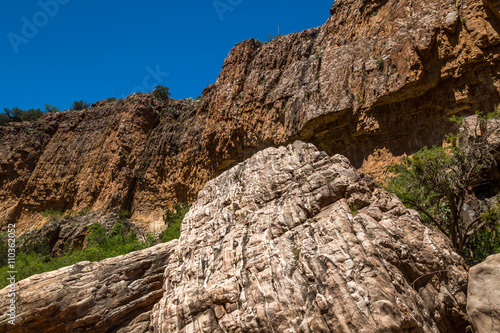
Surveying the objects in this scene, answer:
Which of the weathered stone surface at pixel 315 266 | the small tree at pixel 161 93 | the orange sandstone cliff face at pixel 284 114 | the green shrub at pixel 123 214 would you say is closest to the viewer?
the weathered stone surface at pixel 315 266

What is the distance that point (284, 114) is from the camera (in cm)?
2205

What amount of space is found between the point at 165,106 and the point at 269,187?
100 feet

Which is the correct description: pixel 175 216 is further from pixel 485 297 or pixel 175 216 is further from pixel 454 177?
pixel 485 297

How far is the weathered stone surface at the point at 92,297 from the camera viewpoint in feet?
30.1

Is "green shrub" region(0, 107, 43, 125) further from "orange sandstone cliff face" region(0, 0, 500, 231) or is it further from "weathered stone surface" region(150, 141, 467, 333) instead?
"weathered stone surface" region(150, 141, 467, 333)

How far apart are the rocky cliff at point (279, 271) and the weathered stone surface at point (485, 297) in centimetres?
39

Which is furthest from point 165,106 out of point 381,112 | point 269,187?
point 269,187

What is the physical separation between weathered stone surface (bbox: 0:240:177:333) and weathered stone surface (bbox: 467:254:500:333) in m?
8.46

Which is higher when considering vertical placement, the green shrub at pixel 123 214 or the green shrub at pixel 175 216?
the green shrub at pixel 123 214

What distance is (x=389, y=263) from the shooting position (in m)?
6.19

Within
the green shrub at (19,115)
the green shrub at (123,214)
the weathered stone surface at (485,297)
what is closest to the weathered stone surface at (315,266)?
the weathered stone surface at (485,297)

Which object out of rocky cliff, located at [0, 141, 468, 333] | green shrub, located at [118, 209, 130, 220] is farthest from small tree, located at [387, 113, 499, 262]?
green shrub, located at [118, 209, 130, 220]

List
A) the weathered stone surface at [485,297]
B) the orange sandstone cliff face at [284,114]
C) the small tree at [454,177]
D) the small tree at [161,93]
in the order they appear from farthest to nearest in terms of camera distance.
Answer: the small tree at [161,93], the orange sandstone cliff face at [284,114], the small tree at [454,177], the weathered stone surface at [485,297]

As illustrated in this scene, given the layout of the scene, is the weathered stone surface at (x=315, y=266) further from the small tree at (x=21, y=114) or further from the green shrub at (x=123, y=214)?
the small tree at (x=21, y=114)
